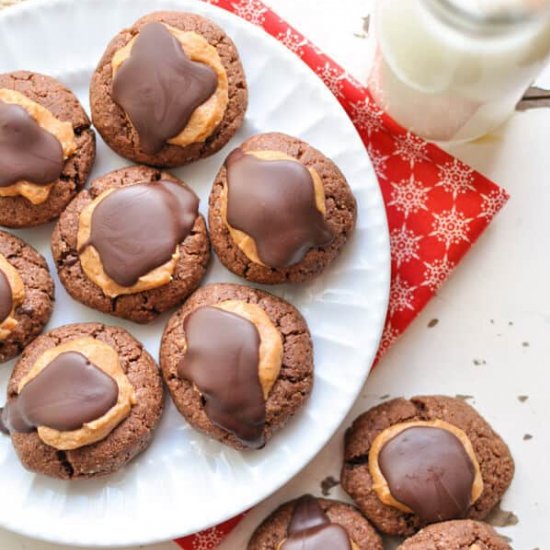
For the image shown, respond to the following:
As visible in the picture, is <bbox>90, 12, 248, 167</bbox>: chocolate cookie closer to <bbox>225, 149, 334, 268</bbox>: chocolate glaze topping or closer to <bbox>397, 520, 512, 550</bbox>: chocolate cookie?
<bbox>225, 149, 334, 268</bbox>: chocolate glaze topping

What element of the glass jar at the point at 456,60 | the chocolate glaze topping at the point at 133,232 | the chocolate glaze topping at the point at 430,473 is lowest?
the chocolate glaze topping at the point at 430,473

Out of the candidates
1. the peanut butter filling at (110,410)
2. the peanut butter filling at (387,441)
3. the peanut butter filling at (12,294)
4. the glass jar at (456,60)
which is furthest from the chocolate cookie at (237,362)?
the glass jar at (456,60)

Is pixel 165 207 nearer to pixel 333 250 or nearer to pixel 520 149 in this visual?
pixel 333 250

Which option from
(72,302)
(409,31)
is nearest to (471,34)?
(409,31)

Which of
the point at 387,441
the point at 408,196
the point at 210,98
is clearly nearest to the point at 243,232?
the point at 210,98

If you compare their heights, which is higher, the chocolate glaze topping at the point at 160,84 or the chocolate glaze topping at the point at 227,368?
the chocolate glaze topping at the point at 160,84

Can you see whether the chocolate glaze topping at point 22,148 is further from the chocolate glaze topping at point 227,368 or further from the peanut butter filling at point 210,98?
the chocolate glaze topping at point 227,368

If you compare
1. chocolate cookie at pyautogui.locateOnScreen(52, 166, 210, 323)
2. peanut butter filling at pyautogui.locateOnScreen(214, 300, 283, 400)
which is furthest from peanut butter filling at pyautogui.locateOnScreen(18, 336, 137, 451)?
peanut butter filling at pyautogui.locateOnScreen(214, 300, 283, 400)
